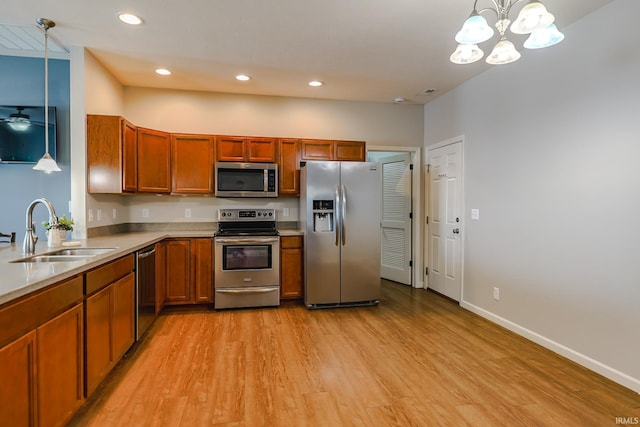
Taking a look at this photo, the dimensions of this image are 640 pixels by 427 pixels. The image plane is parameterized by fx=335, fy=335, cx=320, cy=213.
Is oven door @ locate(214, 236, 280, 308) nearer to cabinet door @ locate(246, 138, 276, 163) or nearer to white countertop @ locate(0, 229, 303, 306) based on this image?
cabinet door @ locate(246, 138, 276, 163)

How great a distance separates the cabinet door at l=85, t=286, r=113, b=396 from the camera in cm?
198

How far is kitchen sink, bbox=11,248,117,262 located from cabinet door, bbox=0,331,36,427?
0.88m

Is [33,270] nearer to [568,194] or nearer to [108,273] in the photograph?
[108,273]

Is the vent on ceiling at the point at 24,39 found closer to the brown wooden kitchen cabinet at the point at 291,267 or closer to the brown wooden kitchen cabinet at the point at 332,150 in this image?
the brown wooden kitchen cabinet at the point at 332,150

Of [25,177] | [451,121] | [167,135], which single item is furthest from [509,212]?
[25,177]

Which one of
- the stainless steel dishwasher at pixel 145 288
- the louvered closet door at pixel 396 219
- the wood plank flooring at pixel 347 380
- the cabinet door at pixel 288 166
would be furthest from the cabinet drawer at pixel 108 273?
the louvered closet door at pixel 396 219

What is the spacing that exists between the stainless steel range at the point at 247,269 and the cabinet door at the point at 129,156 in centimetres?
106

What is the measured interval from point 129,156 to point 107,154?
224mm

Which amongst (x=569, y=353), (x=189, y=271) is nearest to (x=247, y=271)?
(x=189, y=271)

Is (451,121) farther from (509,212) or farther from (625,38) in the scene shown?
(625,38)

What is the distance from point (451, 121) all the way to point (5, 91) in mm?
4908

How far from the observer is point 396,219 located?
5.26 metres

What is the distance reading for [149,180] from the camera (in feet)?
12.6

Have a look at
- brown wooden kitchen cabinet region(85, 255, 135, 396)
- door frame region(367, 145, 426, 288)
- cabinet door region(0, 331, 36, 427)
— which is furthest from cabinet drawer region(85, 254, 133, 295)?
door frame region(367, 145, 426, 288)
